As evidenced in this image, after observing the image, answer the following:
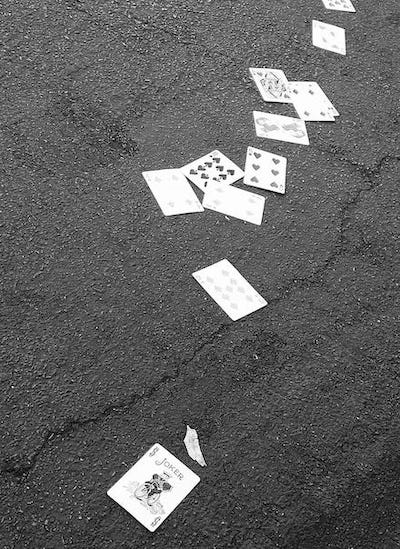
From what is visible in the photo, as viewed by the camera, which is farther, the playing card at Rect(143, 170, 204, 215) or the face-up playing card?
the face-up playing card

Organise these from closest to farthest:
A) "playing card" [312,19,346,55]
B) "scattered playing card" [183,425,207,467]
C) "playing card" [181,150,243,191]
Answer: "scattered playing card" [183,425,207,467], "playing card" [181,150,243,191], "playing card" [312,19,346,55]

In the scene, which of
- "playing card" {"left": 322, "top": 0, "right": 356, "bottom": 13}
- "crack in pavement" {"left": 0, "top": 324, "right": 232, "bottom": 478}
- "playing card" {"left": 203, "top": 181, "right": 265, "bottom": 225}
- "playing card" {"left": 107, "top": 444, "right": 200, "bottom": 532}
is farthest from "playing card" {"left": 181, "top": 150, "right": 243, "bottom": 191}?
"playing card" {"left": 322, "top": 0, "right": 356, "bottom": 13}

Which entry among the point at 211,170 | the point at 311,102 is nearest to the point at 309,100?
the point at 311,102

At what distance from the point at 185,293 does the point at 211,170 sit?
2.44ft

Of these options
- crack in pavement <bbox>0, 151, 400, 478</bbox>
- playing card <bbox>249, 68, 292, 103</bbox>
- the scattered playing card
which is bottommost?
the scattered playing card

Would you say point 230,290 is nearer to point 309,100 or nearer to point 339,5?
point 309,100

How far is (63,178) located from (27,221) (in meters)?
0.30

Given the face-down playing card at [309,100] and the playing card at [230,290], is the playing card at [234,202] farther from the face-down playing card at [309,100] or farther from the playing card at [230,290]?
the face-down playing card at [309,100]

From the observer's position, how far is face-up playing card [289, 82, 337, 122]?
12.5 feet

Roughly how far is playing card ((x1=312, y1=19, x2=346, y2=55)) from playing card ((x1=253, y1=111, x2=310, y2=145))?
0.76 meters

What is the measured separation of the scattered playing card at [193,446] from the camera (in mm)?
2477

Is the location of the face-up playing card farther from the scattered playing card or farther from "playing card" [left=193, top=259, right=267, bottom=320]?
the scattered playing card

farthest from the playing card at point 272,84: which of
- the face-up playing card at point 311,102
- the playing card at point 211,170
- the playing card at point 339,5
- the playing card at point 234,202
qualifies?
the playing card at point 339,5

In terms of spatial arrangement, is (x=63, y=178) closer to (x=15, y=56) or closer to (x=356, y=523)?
(x=15, y=56)
